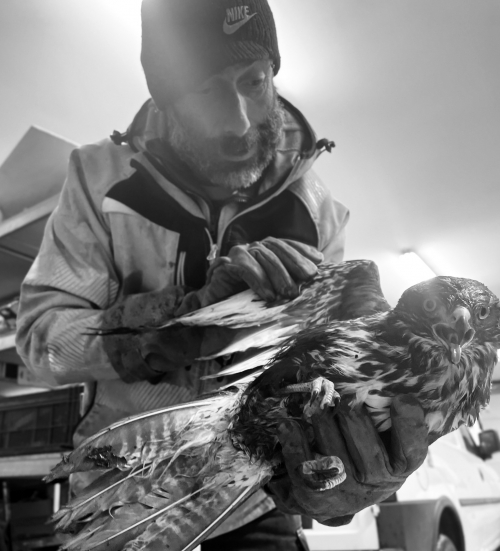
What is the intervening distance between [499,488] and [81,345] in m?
3.16

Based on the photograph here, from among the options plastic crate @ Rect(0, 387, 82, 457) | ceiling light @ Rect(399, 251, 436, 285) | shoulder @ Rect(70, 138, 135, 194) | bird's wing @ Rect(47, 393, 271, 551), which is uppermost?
shoulder @ Rect(70, 138, 135, 194)

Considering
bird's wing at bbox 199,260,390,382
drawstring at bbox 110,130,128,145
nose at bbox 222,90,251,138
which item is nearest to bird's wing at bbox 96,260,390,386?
bird's wing at bbox 199,260,390,382

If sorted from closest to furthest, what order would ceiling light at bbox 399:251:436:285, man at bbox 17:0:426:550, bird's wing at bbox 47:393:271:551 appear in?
bird's wing at bbox 47:393:271:551
man at bbox 17:0:426:550
ceiling light at bbox 399:251:436:285

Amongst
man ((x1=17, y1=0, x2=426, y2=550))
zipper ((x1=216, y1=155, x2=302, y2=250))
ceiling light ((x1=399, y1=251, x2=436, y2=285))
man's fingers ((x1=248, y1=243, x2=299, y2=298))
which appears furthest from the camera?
ceiling light ((x1=399, y1=251, x2=436, y2=285))

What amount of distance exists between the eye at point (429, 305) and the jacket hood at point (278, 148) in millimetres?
401

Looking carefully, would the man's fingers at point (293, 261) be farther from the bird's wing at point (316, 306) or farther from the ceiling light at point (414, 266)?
the ceiling light at point (414, 266)

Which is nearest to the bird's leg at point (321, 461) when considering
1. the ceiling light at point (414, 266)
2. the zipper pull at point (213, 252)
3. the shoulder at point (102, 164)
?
the zipper pull at point (213, 252)

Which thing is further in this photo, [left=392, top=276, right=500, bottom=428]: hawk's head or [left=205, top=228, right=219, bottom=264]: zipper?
[left=205, top=228, right=219, bottom=264]: zipper

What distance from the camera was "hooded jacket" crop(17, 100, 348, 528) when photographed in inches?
30.0

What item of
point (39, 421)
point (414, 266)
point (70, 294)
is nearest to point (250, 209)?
point (70, 294)

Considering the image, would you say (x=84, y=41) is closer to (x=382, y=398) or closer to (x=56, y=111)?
(x=56, y=111)

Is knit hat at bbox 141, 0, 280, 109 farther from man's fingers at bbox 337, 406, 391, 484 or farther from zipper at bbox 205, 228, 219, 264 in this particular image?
man's fingers at bbox 337, 406, 391, 484

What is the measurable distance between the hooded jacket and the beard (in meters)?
0.03

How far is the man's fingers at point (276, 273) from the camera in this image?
56 cm
